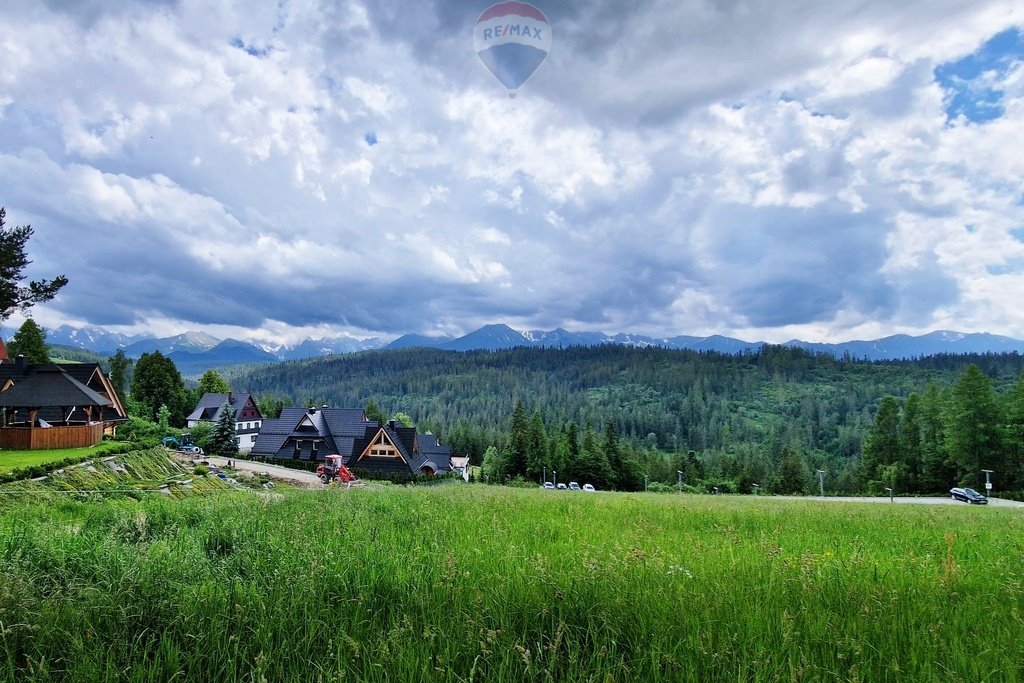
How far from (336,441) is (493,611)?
6852cm

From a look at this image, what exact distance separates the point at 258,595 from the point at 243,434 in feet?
309

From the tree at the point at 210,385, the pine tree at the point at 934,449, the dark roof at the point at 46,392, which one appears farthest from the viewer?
the tree at the point at 210,385

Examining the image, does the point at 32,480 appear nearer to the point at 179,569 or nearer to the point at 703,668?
the point at 179,569

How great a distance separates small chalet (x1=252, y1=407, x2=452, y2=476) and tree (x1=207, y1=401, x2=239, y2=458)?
13.3 ft

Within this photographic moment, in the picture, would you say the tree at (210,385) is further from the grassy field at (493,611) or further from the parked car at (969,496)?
the parked car at (969,496)

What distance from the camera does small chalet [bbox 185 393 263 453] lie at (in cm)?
8112

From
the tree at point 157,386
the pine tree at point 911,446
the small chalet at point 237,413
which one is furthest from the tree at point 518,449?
the pine tree at point 911,446

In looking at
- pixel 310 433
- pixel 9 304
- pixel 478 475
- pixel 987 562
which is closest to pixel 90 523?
pixel 987 562

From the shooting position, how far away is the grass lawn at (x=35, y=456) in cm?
1808

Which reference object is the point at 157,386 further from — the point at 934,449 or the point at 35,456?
the point at 934,449

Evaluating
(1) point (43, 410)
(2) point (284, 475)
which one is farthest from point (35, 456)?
(2) point (284, 475)

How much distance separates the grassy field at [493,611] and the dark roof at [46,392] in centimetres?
2499

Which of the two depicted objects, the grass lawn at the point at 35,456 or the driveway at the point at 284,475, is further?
the driveway at the point at 284,475

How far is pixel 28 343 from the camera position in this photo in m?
55.2
